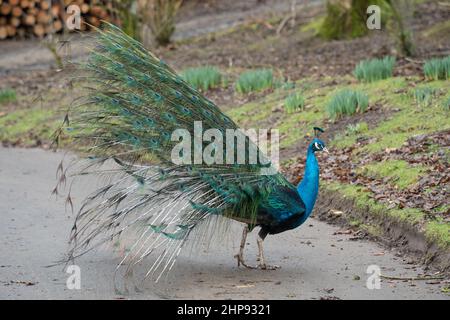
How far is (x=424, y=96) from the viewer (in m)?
12.1

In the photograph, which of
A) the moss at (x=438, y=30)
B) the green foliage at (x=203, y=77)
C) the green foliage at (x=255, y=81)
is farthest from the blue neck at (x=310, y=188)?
the moss at (x=438, y=30)

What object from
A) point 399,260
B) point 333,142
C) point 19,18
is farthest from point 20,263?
point 19,18

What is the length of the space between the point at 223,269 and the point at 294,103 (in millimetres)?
5800

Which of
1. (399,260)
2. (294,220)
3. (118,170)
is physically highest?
(118,170)

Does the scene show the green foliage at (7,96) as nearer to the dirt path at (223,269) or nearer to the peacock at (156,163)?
the dirt path at (223,269)

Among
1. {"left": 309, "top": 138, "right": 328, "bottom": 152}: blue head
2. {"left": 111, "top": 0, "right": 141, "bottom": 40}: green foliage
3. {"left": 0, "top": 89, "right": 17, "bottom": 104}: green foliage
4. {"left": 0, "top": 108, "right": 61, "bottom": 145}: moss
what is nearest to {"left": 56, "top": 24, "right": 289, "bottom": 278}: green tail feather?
{"left": 309, "top": 138, "right": 328, "bottom": 152}: blue head

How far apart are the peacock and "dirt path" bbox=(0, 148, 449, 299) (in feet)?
1.11

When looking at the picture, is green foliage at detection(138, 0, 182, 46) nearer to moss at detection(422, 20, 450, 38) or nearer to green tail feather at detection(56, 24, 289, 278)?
moss at detection(422, 20, 450, 38)

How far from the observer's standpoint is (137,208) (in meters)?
7.50

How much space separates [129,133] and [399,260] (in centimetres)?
285

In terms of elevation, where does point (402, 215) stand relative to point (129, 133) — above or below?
below

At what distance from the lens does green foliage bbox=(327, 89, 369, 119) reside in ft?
40.9

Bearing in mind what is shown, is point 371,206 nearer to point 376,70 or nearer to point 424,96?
point 424,96

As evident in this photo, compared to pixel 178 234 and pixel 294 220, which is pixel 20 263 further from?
pixel 294 220
